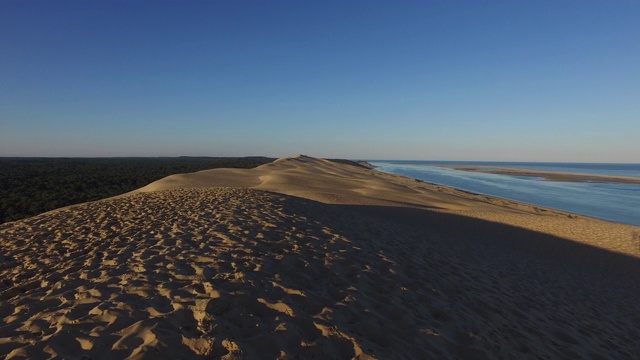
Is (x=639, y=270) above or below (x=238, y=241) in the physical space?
below

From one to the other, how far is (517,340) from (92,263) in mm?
6475

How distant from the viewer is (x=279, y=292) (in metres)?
4.61

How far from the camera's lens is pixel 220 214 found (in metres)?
9.34

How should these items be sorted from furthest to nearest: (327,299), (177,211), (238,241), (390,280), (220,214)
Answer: (177,211)
(220,214)
(238,241)
(390,280)
(327,299)

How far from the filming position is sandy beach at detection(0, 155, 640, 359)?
3.52 m

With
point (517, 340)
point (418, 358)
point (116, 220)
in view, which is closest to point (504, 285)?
point (517, 340)

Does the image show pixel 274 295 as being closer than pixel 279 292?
Yes

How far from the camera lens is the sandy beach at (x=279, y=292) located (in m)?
3.52

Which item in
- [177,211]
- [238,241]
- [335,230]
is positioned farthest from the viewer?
[177,211]

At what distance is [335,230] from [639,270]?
1023 centimetres

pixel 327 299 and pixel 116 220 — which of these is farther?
pixel 116 220

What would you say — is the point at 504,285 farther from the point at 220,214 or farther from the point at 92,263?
the point at 92,263

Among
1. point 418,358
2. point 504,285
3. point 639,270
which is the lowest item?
point 639,270

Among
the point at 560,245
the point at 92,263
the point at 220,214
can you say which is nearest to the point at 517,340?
the point at 92,263
